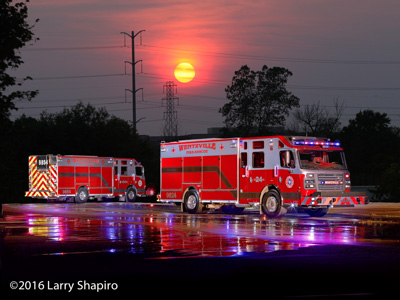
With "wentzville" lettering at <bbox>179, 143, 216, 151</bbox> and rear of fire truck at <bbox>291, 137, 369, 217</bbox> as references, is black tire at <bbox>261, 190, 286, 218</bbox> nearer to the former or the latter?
rear of fire truck at <bbox>291, 137, 369, 217</bbox>

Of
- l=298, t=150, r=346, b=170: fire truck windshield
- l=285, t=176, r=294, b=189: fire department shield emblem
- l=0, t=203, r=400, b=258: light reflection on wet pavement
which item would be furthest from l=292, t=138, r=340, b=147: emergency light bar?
l=0, t=203, r=400, b=258: light reflection on wet pavement

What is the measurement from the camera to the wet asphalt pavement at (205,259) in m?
10.6

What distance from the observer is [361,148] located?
90188 millimetres

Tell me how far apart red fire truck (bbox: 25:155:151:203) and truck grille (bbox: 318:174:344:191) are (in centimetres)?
1983

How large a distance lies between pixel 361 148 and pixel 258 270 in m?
79.8

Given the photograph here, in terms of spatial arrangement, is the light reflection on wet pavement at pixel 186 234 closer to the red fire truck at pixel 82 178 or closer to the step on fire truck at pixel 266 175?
the step on fire truck at pixel 266 175

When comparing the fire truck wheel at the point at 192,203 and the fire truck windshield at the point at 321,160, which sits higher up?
the fire truck windshield at the point at 321,160

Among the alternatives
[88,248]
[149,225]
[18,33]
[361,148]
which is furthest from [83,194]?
[361,148]

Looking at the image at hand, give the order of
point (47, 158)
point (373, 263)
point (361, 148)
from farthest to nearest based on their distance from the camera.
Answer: point (361, 148), point (47, 158), point (373, 263)

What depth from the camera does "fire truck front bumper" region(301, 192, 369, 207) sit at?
27.3 m

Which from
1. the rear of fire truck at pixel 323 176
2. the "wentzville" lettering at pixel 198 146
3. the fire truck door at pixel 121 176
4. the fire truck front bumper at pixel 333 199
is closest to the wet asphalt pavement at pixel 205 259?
the fire truck front bumper at pixel 333 199

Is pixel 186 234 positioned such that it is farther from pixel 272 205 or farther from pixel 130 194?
pixel 130 194

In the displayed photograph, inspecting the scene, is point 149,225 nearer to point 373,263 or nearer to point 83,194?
point 373,263

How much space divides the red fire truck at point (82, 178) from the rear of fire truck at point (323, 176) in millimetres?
19384
